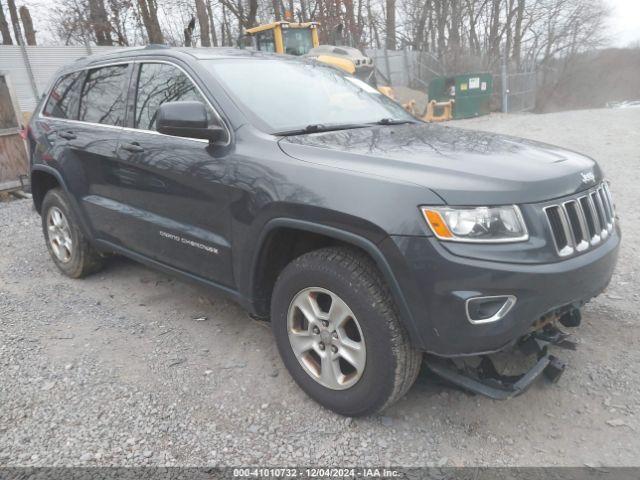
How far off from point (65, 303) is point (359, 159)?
293cm

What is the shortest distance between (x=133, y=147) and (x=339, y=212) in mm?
1806

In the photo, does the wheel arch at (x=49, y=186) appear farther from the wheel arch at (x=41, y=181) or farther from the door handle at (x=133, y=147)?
the door handle at (x=133, y=147)

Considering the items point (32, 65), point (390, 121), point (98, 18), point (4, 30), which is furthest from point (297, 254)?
point (98, 18)

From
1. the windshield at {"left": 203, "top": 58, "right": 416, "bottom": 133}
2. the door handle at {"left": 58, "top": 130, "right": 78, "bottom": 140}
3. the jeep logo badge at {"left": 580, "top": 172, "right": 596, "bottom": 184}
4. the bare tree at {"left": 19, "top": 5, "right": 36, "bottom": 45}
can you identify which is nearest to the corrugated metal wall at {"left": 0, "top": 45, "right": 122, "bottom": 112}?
the bare tree at {"left": 19, "top": 5, "right": 36, "bottom": 45}

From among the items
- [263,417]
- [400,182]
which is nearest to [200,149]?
[400,182]

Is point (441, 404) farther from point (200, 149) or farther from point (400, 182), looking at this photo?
point (200, 149)

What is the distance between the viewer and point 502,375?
2475mm

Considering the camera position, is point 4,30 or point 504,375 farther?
point 4,30

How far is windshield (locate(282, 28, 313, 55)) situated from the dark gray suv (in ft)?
39.5

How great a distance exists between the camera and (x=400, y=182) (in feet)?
7.14

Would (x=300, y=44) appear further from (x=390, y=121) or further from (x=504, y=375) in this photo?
(x=504, y=375)

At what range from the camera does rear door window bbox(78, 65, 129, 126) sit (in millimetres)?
3725

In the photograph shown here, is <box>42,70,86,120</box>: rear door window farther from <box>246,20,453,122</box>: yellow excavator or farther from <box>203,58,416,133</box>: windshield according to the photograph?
<box>246,20,453,122</box>: yellow excavator

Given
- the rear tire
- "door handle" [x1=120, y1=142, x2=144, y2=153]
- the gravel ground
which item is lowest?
the gravel ground
